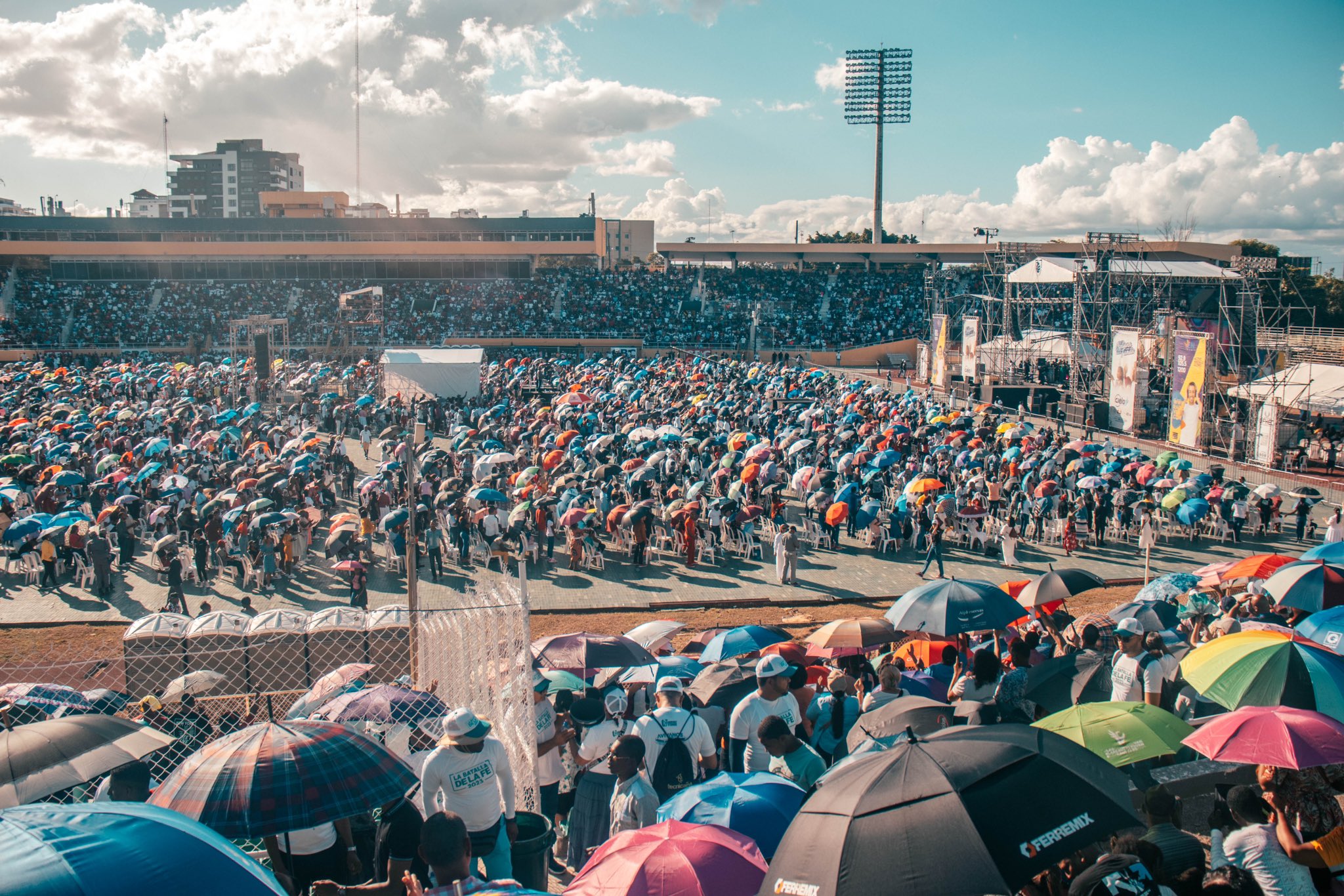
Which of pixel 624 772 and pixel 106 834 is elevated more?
pixel 106 834

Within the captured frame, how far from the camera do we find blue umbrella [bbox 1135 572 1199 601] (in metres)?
10.7

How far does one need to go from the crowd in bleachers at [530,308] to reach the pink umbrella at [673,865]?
5014 cm

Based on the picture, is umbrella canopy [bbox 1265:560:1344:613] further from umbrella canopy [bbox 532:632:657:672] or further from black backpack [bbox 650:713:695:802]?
black backpack [bbox 650:713:695:802]

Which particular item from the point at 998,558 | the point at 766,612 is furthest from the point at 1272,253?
the point at 766,612

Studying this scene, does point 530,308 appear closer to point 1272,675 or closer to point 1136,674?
point 1136,674

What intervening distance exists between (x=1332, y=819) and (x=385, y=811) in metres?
4.42

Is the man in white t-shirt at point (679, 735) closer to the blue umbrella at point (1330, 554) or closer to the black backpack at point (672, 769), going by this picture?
the black backpack at point (672, 769)

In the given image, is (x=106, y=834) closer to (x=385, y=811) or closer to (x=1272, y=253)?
(x=385, y=811)

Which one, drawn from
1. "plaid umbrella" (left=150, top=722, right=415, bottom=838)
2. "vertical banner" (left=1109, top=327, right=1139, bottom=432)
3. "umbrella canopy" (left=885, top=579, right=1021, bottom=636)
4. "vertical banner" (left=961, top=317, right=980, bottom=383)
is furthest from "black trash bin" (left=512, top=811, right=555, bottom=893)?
"vertical banner" (left=961, top=317, right=980, bottom=383)

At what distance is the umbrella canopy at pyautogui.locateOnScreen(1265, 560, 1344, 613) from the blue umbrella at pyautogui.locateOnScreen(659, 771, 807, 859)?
24.0 ft

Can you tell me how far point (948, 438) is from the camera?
24.6 metres

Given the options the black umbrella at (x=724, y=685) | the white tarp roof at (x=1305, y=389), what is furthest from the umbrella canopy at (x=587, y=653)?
the white tarp roof at (x=1305, y=389)

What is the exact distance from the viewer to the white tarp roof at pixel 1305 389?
2469cm

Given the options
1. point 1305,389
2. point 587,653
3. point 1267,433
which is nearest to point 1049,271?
point 1305,389
